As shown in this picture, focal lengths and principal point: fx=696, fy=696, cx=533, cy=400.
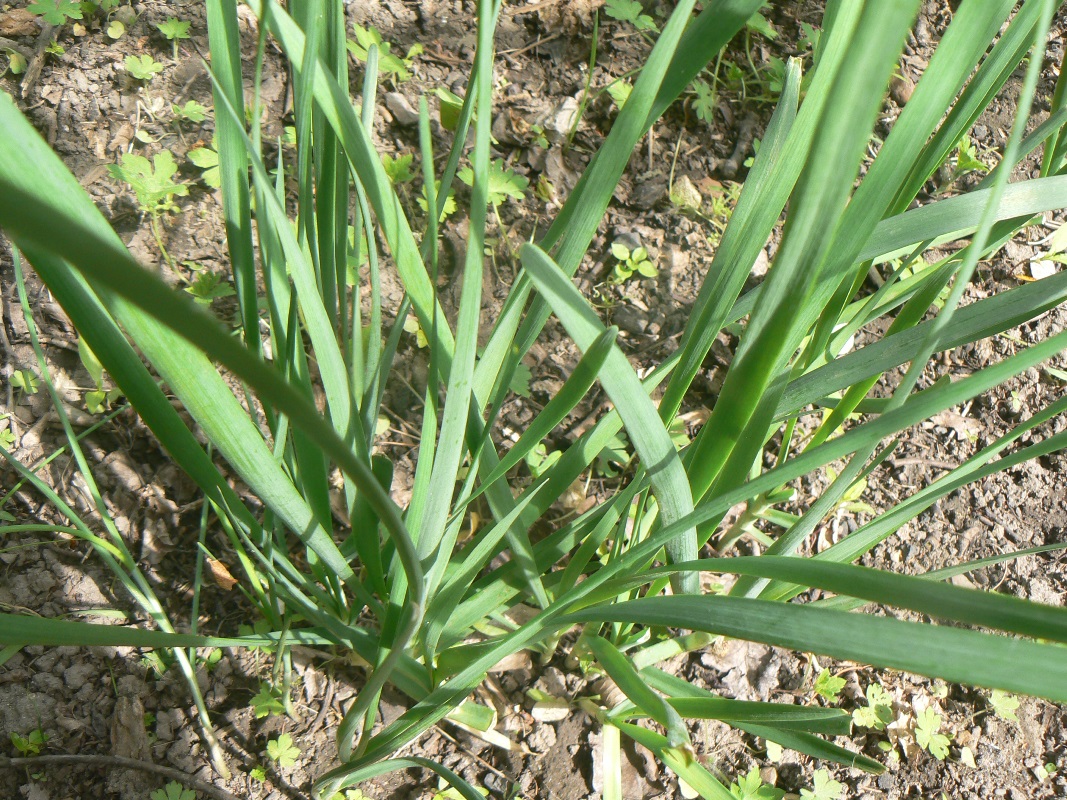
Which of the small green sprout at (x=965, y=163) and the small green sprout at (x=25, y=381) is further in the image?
the small green sprout at (x=965, y=163)

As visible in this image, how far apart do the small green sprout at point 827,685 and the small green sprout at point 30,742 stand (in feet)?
3.61

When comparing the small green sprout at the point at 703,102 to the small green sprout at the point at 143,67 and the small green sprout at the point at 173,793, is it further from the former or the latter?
the small green sprout at the point at 173,793

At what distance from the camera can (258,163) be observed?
569 millimetres

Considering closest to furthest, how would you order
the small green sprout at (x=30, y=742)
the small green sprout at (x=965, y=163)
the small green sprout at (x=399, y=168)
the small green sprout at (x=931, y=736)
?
the small green sprout at (x=30, y=742), the small green sprout at (x=931, y=736), the small green sprout at (x=399, y=168), the small green sprout at (x=965, y=163)

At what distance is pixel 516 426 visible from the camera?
121cm

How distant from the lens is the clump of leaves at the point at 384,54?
51.3 inches

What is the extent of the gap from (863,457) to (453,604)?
0.42 m

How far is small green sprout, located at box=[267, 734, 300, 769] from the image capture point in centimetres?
93

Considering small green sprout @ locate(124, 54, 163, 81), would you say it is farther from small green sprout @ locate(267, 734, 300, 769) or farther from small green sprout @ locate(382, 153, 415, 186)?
small green sprout @ locate(267, 734, 300, 769)

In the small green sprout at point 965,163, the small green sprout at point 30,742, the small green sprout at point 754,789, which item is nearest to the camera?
the small green sprout at point 30,742

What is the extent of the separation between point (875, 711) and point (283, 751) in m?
0.90

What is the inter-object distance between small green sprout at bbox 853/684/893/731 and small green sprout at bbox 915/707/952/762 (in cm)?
5

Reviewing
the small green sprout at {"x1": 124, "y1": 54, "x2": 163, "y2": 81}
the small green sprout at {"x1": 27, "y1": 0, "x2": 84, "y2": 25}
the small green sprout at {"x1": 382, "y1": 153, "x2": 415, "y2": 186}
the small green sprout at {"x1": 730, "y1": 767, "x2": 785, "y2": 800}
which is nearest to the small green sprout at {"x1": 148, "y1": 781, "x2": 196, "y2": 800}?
the small green sprout at {"x1": 730, "y1": 767, "x2": 785, "y2": 800}

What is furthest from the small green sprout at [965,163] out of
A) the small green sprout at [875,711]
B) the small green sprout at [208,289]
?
the small green sprout at [208,289]
